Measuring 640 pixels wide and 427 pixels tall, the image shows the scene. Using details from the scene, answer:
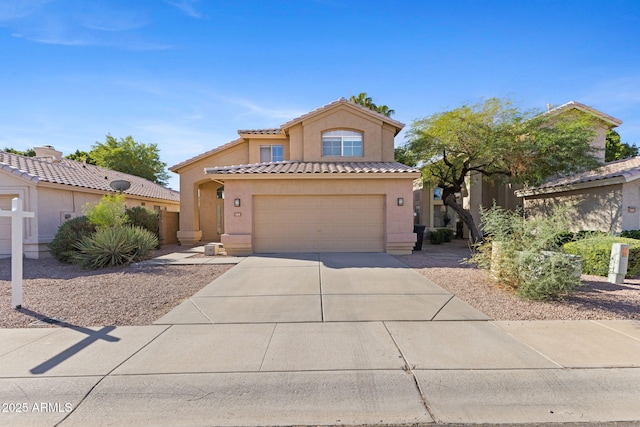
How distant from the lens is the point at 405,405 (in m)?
3.29

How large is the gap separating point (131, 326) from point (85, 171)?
17.4 metres

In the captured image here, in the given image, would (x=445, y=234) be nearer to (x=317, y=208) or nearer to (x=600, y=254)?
(x=317, y=208)

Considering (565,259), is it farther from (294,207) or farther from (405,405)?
(294,207)

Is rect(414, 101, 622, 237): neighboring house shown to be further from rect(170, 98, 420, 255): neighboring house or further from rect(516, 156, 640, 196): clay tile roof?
rect(170, 98, 420, 255): neighboring house

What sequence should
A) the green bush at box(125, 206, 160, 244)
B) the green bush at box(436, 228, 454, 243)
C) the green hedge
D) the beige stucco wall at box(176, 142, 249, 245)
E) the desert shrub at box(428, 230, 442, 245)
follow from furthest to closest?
the green bush at box(436, 228, 454, 243)
the desert shrub at box(428, 230, 442, 245)
the beige stucco wall at box(176, 142, 249, 245)
the green bush at box(125, 206, 160, 244)
the green hedge

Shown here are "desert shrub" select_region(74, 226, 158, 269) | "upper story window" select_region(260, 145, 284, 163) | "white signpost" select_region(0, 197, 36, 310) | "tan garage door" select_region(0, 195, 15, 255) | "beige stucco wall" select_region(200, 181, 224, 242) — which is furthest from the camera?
"beige stucco wall" select_region(200, 181, 224, 242)

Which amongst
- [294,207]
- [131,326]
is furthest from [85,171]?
[131,326]

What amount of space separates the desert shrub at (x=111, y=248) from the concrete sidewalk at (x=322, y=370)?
→ 18.3 feet

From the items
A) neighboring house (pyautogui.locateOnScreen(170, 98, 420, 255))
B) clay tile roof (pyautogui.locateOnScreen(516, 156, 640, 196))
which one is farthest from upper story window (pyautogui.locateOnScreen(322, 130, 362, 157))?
clay tile roof (pyautogui.locateOnScreen(516, 156, 640, 196))

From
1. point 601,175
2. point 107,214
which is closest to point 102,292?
point 107,214

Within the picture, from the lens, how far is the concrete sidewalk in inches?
126

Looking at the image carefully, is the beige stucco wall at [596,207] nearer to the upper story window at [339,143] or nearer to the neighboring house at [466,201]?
the neighboring house at [466,201]

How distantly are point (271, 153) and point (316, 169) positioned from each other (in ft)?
16.2

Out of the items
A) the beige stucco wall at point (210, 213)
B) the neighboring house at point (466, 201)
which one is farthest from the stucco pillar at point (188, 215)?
the neighboring house at point (466, 201)
